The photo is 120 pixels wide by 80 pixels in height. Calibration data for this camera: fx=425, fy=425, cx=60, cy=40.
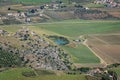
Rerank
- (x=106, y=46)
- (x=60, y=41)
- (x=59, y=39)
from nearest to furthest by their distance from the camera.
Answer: (x=106, y=46) → (x=60, y=41) → (x=59, y=39)

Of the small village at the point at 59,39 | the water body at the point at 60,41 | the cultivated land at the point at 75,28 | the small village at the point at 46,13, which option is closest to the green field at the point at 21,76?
the small village at the point at 59,39

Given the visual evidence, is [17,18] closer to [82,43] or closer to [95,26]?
[95,26]

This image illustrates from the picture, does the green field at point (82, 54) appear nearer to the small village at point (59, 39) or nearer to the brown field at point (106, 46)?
the small village at point (59, 39)

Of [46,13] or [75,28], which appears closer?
[75,28]

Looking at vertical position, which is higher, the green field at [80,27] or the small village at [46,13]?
the small village at [46,13]

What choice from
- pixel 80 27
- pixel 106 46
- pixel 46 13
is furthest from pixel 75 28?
pixel 106 46

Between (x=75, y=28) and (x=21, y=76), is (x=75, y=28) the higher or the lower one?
the lower one

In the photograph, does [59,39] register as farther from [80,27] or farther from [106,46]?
[80,27]
